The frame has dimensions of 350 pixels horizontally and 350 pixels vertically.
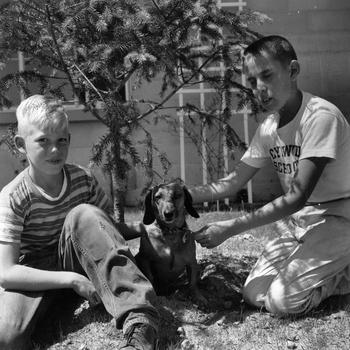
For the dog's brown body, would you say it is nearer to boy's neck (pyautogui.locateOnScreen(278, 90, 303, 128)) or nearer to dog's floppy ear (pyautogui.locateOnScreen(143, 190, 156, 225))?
dog's floppy ear (pyautogui.locateOnScreen(143, 190, 156, 225))

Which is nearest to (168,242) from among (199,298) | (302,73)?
(199,298)

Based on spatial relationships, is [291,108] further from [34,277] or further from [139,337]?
[34,277]

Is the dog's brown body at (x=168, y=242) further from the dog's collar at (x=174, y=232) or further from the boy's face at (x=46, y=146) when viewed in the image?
the boy's face at (x=46, y=146)

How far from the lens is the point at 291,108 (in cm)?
341

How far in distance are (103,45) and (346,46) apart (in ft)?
17.8

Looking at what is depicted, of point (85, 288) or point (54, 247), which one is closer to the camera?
point (85, 288)

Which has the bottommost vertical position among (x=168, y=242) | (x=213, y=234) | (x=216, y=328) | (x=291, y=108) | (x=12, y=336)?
(x=216, y=328)

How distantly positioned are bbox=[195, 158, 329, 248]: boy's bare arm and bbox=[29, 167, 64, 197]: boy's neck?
0.82m

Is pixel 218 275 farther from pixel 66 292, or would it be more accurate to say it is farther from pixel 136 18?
pixel 136 18

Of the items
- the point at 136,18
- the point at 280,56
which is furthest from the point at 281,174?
the point at 136,18

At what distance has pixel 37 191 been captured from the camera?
10.2ft

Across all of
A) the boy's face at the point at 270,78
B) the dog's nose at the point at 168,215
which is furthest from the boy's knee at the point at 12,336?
the boy's face at the point at 270,78

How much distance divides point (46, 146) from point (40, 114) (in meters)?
0.17

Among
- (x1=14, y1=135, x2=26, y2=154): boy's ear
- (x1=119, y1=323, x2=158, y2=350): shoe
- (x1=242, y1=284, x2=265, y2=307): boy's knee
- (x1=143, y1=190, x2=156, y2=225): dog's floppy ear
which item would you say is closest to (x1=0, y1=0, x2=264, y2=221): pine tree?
(x1=143, y1=190, x2=156, y2=225): dog's floppy ear
